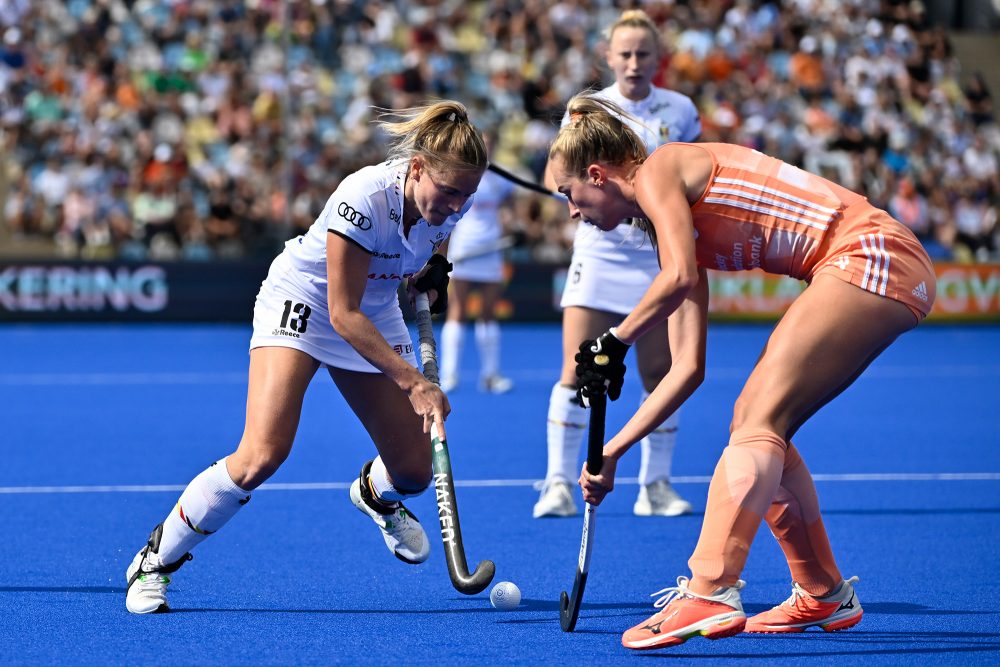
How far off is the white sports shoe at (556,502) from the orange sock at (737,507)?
89.6 inches

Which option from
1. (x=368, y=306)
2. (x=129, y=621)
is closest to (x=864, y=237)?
(x=368, y=306)

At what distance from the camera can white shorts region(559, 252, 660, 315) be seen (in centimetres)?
584

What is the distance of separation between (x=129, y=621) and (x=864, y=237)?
240 centimetres

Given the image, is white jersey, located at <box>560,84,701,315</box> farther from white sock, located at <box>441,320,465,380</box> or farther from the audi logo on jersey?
white sock, located at <box>441,320,465,380</box>

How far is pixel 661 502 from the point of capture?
6043 mm

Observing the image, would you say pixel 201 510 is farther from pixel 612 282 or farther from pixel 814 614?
pixel 612 282

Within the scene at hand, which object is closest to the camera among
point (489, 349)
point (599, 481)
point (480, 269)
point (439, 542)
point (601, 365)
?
point (601, 365)

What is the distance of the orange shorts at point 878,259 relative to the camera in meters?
3.69

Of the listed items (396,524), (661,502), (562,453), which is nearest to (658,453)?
(661,502)

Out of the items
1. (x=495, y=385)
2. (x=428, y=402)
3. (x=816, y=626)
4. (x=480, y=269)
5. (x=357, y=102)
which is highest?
(x=428, y=402)

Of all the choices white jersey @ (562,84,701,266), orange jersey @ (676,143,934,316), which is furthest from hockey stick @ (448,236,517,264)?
orange jersey @ (676,143,934,316)

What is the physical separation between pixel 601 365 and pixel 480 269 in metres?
7.14

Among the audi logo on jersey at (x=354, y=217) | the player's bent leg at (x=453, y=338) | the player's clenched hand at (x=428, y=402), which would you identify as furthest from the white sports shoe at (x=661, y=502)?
the player's bent leg at (x=453, y=338)

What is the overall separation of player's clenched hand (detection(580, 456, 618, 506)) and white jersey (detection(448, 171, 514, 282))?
22.2ft
